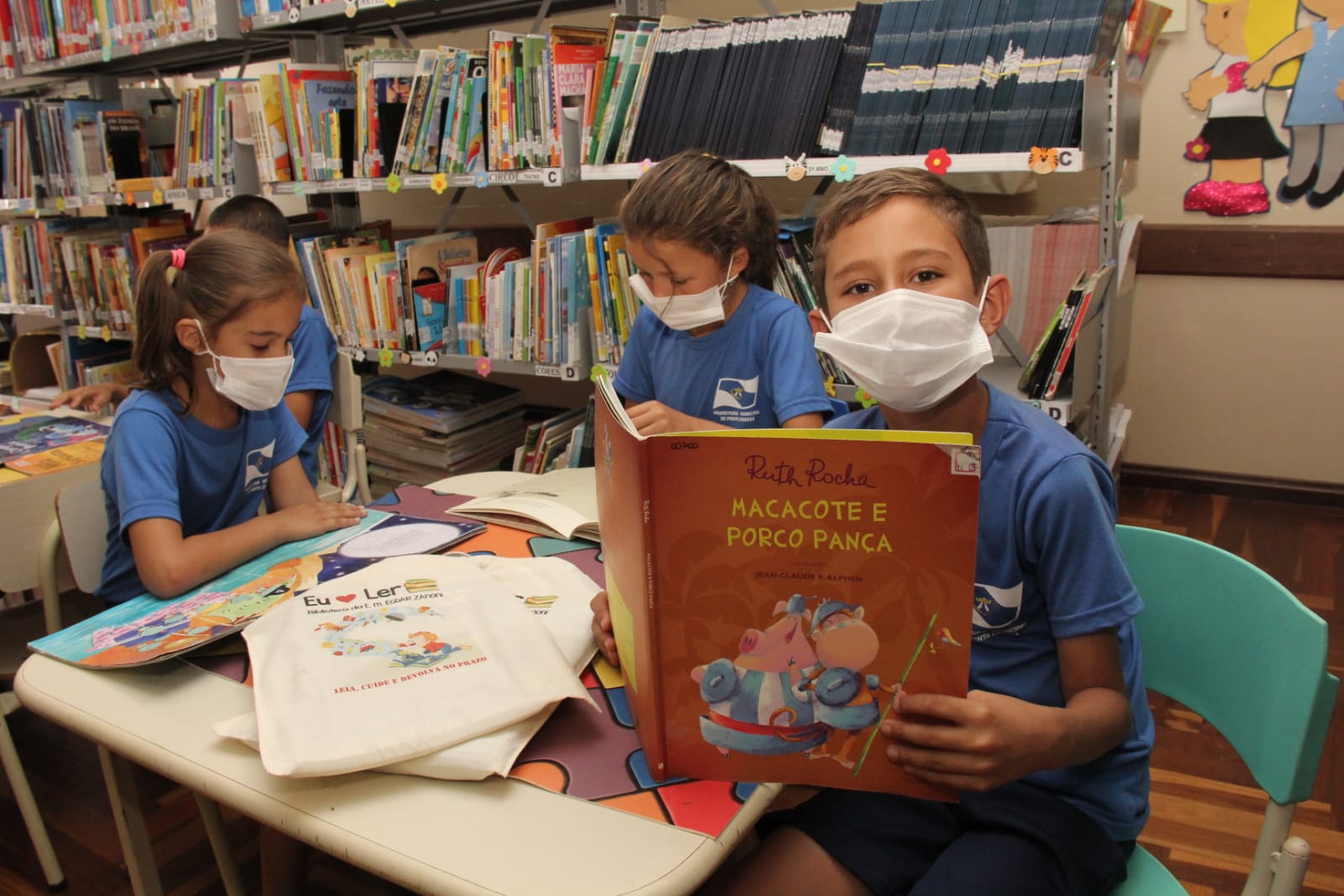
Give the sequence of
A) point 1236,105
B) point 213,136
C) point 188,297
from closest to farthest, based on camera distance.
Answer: point 188,297 → point 1236,105 → point 213,136

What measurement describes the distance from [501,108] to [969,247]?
1.69 meters

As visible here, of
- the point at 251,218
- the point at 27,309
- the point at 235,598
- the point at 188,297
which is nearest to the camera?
the point at 235,598

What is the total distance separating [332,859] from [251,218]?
1655 mm

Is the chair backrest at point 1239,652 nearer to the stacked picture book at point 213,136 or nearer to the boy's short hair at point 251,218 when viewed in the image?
the boy's short hair at point 251,218

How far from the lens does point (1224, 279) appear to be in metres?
2.90

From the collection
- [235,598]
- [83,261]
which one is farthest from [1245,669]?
[83,261]

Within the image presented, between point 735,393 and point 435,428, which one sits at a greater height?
point 735,393

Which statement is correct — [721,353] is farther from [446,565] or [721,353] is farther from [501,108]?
[501,108]

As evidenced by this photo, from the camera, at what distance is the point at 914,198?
3.14 feet

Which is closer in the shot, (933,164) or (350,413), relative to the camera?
(933,164)

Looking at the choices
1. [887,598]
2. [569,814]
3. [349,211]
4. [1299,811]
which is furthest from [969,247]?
[349,211]

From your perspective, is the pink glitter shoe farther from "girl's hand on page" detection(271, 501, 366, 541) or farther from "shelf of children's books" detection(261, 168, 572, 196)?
"girl's hand on page" detection(271, 501, 366, 541)

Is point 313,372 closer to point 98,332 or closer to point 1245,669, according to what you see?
point 1245,669

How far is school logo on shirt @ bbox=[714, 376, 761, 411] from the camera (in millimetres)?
1689
